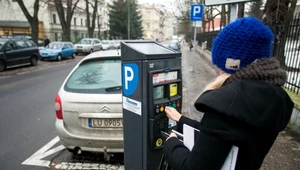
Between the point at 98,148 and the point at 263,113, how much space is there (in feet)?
8.14

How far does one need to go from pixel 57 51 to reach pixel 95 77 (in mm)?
15027

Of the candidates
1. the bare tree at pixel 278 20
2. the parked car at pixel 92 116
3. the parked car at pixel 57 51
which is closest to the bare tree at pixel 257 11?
the bare tree at pixel 278 20

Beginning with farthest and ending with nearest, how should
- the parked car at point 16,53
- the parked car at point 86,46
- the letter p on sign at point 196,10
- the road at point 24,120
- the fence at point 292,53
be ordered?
1. the parked car at point 86,46
2. the parked car at point 16,53
3. the letter p on sign at point 196,10
4. the fence at point 292,53
5. the road at point 24,120

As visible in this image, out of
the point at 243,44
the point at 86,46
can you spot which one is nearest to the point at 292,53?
the point at 243,44

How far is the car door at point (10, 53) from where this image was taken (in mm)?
11629

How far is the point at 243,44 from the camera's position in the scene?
1101 mm

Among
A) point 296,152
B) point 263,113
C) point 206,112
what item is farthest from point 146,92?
point 296,152

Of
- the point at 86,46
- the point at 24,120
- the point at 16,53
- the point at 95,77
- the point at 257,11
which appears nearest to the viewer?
the point at 95,77

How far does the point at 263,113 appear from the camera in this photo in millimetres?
989

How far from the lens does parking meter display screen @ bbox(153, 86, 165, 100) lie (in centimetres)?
183

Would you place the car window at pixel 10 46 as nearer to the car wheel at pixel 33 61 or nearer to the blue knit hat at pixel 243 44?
the car wheel at pixel 33 61

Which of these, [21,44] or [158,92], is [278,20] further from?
[21,44]

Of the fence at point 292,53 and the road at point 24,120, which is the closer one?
the road at point 24,120

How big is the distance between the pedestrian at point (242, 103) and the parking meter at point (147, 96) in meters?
0.64
